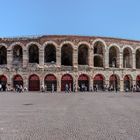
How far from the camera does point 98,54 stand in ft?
203

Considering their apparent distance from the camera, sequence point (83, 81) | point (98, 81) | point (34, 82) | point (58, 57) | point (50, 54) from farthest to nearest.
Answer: point (50, 54) → point (98, 81) → point (83, 81) → point (34, 82) → point (58, 57)

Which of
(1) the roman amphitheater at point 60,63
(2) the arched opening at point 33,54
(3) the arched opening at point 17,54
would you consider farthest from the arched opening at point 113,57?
(3) the arched opening at point 17,54

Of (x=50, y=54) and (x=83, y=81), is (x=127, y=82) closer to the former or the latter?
(x=83, y=81)

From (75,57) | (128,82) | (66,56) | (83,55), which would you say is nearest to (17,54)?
(66,56)

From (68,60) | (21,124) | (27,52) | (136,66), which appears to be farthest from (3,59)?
(21,124)

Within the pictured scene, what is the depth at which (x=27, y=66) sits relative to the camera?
2306 inches

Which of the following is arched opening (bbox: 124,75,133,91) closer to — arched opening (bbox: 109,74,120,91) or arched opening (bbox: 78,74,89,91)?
arched opening (bbox: 109,74,120,91)

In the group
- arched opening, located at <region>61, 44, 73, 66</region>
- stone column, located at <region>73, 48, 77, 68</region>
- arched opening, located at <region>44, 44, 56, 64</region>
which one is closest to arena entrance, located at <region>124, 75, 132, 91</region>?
stone column, located at <region>73, 48, 77, 68</region>

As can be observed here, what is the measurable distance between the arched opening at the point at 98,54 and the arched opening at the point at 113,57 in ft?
6.18

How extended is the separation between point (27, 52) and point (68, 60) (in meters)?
7.01

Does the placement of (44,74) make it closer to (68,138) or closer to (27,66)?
(27,66)

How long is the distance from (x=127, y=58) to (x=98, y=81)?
8.08 metres

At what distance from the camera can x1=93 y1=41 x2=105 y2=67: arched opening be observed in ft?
201

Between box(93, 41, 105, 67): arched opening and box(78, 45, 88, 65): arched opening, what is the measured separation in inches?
63.4
